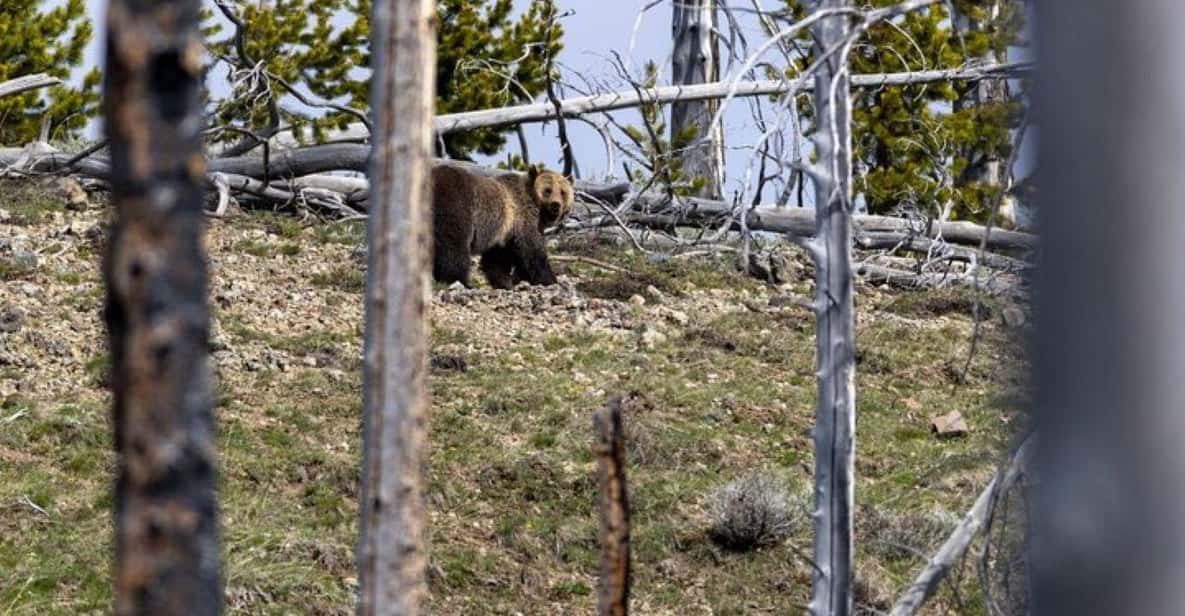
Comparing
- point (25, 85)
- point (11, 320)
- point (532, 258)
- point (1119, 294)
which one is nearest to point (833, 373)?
point (1119, 294)

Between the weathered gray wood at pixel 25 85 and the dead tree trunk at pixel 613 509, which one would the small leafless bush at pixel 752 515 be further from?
the weathered gray wood at pixel 25 85

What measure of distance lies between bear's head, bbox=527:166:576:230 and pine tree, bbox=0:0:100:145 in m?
6.43

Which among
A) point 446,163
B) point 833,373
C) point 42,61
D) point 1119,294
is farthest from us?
point 42,61

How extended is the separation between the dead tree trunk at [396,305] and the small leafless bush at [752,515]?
17.2 feet

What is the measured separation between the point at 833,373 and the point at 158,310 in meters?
3.01

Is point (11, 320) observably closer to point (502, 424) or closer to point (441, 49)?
point (502, 424)

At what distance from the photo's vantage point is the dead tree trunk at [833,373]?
4.82 m

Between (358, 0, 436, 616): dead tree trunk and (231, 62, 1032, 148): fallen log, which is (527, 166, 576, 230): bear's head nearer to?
(231, 62, 1032, 148): fallen log

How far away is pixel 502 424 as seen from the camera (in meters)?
9.05

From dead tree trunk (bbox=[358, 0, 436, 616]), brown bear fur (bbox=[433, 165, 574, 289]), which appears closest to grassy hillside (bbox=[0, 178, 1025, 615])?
brown bear fur (bbox=[433, 165, 574, 289])

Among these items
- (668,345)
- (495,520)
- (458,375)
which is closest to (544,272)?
(668,345)

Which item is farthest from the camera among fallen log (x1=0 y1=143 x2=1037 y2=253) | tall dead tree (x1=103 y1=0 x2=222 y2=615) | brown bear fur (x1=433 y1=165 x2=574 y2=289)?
fallen log (x1=0 y1=143 x2=1037 y2=253)

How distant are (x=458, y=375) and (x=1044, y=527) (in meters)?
7.89

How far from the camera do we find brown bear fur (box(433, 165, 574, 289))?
12.1 m
